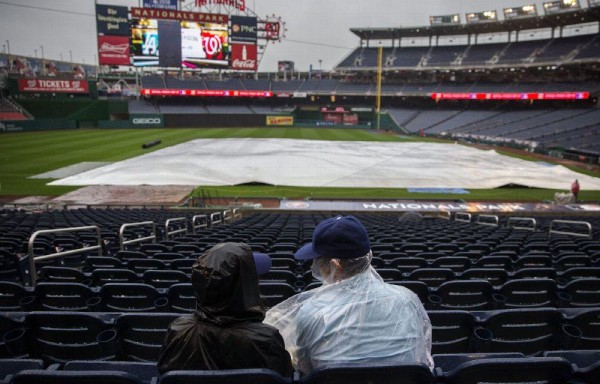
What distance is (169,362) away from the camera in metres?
2.00

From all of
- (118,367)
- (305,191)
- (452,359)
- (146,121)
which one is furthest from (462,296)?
(146,121)

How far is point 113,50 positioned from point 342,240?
65.8m

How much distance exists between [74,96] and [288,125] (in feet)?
114

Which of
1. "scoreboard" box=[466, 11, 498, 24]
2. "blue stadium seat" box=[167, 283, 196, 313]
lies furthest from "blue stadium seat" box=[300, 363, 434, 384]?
"scoreboard" box=[466, 11, 498, 24]

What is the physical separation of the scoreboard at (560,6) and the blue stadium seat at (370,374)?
63.4 meters

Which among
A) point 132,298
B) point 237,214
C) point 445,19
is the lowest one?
point 237,214

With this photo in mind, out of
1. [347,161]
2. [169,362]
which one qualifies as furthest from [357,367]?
[347,161]

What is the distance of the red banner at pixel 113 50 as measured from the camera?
56.9m

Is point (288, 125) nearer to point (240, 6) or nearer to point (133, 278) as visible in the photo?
point (240, 6)

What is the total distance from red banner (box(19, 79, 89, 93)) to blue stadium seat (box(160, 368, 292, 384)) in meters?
69.3

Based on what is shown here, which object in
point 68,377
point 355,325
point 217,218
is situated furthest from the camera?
point 217,218

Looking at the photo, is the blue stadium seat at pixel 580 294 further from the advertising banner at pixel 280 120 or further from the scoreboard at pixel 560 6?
the advertising banner at pixel 280 120

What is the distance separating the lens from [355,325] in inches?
84.3

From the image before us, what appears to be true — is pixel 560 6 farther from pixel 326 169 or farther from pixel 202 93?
pixel 202 93
